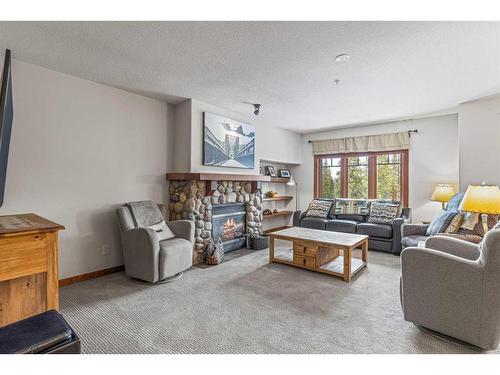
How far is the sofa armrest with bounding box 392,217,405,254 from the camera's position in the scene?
158 inches

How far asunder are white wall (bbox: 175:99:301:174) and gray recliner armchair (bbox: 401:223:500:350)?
9.50 feet

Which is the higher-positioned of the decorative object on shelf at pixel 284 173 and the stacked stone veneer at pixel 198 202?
the decorative object on shelf at pixel 284 173

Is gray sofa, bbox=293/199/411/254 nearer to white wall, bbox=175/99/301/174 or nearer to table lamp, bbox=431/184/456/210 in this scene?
table lamp, bbox=431/184/456/210

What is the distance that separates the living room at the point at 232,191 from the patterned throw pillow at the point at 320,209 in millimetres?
64

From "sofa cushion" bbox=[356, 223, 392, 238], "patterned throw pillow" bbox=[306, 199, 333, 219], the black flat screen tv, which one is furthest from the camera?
"patterned throw pillow" bbox=[306, 199, 333, 219]

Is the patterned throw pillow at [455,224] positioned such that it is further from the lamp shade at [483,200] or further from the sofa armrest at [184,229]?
the sofa armrest at [184,229]

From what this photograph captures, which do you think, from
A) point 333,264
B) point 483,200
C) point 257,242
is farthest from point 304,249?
point 483,200

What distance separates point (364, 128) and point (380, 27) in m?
3.72

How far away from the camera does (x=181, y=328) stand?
6.52 feet

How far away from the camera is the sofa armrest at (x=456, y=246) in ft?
6.94

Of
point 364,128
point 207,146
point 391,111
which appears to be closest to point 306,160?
point 364,128

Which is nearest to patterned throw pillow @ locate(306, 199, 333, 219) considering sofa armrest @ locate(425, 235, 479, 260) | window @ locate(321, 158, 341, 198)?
window @ locate(321, 158, 341, 198)

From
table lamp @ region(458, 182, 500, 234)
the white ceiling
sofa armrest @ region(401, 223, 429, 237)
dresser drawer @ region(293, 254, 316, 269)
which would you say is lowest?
dresser drawer @ region(293, 254, 316, 269)

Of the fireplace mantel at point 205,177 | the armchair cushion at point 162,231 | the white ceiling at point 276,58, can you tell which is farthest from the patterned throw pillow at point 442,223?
the armchair cushion at point 162,231
